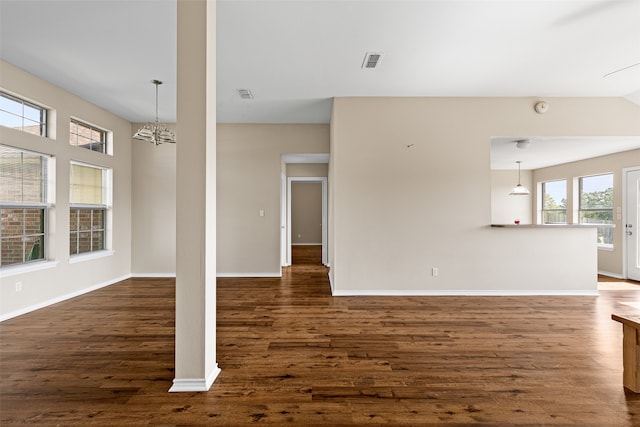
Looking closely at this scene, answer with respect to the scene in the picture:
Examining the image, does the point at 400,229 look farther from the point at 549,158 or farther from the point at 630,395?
the point at 549,158

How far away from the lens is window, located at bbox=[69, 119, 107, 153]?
4613 mm

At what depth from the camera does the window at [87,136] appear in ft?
15.1

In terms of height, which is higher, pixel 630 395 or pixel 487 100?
pixel 487 100

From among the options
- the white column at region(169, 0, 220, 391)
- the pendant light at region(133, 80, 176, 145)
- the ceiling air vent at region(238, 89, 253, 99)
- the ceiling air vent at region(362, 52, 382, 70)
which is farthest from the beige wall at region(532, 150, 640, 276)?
the pendant light at region(133, 80, 176, 145)

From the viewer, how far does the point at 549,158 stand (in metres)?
7.31

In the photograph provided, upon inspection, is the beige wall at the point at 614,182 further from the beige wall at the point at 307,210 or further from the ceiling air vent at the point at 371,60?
the beige wall at the point at 307,210

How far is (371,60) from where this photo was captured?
345cm

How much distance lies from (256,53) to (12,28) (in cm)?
220

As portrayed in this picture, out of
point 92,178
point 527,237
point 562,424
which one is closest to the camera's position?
point 562,424

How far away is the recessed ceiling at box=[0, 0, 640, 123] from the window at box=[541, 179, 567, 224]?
4239mm

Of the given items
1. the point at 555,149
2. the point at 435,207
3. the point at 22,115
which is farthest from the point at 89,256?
the point at 555,149

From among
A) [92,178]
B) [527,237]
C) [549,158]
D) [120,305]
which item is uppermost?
[549,158]

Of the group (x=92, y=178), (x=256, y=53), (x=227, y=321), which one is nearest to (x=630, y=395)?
(x=227, y=321)

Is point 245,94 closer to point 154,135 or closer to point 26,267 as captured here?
point 154,135
